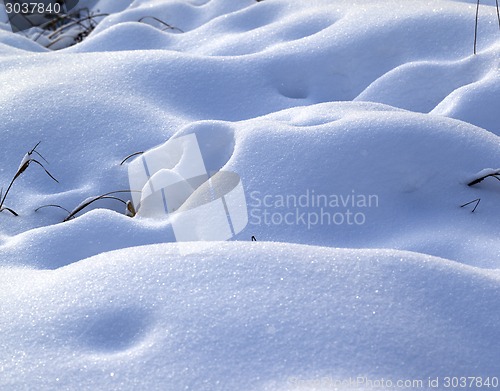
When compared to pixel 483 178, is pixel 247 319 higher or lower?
higher

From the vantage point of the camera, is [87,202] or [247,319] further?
[87,202]

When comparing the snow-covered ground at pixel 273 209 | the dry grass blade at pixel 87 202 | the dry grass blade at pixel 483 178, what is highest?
the snow-covered ground at pixel 273 209

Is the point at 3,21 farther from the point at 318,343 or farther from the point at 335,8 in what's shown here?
the point at 318,343

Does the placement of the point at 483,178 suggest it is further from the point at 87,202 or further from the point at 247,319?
the point at 87,202

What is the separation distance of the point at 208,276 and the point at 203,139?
0.73 metres

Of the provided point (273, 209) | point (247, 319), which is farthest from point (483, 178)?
point (247, 319)

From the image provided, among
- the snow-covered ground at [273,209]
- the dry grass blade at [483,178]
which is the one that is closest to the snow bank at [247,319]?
the snow-covered ground at [273,209]

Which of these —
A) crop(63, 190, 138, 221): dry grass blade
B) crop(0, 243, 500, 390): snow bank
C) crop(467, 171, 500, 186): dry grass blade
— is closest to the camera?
crop(0, 243, 500, 390): snow bank

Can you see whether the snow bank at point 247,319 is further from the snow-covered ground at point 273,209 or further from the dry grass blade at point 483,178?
the dry grass blade at point 483,178

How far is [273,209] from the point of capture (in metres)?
1.55

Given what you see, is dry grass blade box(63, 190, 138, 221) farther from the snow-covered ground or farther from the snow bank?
the snow bank

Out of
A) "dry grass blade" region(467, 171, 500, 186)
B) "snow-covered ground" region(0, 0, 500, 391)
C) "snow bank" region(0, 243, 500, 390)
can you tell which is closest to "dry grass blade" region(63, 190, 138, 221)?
"snow-covered ground" region(0, 0, 500, 391)

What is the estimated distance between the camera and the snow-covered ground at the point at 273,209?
1.01 meters

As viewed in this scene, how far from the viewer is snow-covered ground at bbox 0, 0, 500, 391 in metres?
1.01
